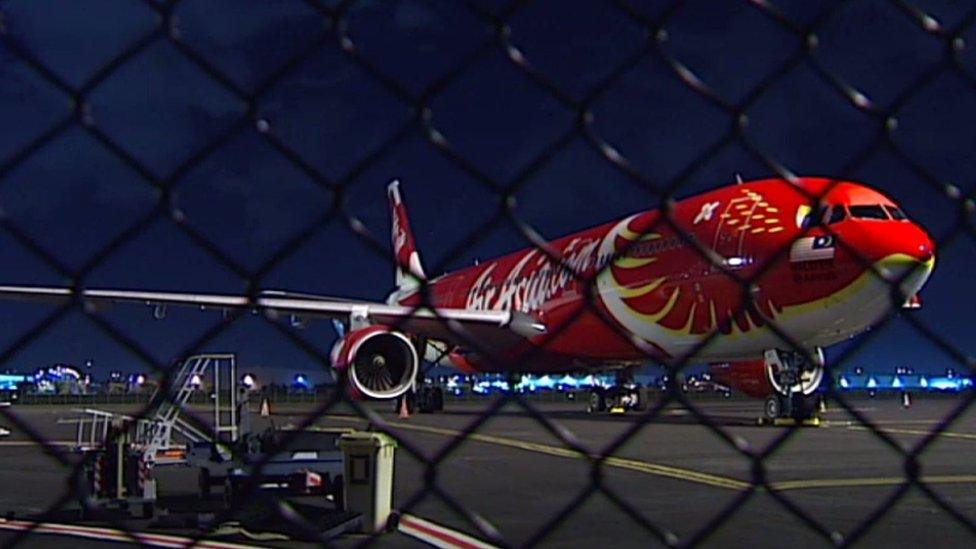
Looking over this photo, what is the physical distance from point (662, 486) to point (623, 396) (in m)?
13.5

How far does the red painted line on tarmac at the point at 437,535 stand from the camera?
22.1 ft

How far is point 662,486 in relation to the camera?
9.90 metres

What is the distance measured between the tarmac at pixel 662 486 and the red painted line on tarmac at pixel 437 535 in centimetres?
10

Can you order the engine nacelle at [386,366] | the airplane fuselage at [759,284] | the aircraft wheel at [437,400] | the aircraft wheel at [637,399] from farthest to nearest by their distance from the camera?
1. the aircraft wheel at [437,400]
2. the aircraft wheel at [637,399]
3. the engine nacelle at [386,366]
4. the airplane fuselage at [759,284]

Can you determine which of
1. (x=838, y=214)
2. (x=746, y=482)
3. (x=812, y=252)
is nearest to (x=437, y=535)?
(x=746, y=482)

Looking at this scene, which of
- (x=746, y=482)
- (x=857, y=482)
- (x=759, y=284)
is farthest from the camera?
(x=759, y=284)

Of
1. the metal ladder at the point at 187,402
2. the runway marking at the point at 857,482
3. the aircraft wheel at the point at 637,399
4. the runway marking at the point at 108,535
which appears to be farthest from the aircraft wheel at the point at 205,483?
the aircraft wheel at the point at 637,399

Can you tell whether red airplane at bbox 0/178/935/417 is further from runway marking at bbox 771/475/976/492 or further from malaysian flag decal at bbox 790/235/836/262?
runway marking at bbox 771/475/976/492

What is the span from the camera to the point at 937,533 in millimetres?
7113

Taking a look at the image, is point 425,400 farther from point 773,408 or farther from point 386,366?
point 773,408

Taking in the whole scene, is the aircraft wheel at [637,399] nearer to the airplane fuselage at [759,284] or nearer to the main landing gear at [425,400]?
the airplane fuselage at [759,284]

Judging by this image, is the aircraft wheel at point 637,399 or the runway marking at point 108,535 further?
the aircraft wheel at point 637,399

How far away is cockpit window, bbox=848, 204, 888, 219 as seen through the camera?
1484 cm

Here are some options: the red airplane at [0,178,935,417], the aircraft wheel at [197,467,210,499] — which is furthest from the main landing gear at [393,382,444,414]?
the aircraft wheel at [197,467,210,499]
